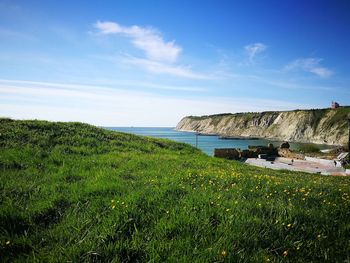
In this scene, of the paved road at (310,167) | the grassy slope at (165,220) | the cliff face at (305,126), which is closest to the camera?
the grassy slope at (165,220)

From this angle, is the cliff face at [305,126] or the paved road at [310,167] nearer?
the paved road at [310,167]

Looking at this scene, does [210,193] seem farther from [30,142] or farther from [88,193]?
[30,142]

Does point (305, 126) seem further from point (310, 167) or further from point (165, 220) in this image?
point (165, 220)

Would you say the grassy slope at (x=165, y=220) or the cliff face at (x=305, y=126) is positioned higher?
the cliff face at (x=305, y=126)

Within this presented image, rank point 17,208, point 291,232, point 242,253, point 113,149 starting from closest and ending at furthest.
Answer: point 242,253, point 291,232, point 17,208, point 113,149

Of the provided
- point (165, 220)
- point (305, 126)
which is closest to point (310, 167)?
point (165, 220)

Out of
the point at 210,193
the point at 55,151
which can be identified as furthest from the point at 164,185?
the point at 55,151

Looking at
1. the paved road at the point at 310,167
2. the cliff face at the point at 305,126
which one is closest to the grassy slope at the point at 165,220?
the paved road at the point at 310,167

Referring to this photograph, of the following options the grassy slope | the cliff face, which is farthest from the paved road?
the cliff face

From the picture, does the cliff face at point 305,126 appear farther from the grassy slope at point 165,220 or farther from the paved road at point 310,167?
the grassy slope at point 165,220

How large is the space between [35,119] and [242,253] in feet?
61.1

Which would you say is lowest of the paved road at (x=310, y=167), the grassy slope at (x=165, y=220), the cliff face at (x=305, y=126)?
the paved road at (x=310, y=167)

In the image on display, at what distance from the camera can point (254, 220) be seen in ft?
15.5

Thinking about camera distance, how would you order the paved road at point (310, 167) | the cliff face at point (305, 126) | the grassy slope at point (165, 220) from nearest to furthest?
the grassy slope at point (165, 220) < the paved road at point (310, 167) < the cliff face at point (305, 126)
